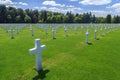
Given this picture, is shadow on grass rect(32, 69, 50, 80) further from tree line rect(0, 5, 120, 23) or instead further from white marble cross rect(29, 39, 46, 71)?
tree line rect(0, 5, 120, 23)

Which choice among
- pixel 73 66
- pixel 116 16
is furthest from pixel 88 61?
pixel 116 16

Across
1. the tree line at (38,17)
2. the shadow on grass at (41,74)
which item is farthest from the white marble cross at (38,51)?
the tree line at (38,17)

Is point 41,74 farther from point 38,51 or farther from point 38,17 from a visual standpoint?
point 38,17

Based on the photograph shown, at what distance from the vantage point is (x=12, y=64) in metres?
9.44

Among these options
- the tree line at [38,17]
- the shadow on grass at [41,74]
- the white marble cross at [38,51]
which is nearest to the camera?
the shadow on grass at [41,74]

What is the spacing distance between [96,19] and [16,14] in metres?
50.3

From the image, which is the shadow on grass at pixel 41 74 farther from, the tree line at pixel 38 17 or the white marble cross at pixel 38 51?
the tree line at pixel 38 17

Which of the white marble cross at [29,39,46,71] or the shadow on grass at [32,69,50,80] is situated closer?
the shadow on grass at [32,69,50,80]

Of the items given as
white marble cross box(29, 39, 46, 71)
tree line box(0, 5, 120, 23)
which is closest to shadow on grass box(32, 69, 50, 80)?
white marble cross box(29, 39, 46, 71)

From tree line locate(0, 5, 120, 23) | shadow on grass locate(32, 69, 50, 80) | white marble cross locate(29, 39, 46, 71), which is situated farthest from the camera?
tree line locate(0, 5, 120, 23)

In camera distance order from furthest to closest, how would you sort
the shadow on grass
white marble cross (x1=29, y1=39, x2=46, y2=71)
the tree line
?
the tree line
white marble cross (x1=29, y1=39, x2=46, y2=71)
the shadow on grass

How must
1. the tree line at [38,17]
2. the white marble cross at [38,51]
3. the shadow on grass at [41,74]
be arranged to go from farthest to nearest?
the tree line at [38,17] < the white marble cross at [38,51] < the shadow on grass at [41,74]

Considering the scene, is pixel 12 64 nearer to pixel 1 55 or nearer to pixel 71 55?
pixel 1 55

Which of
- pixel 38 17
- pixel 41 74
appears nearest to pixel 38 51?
pixel 41 74
